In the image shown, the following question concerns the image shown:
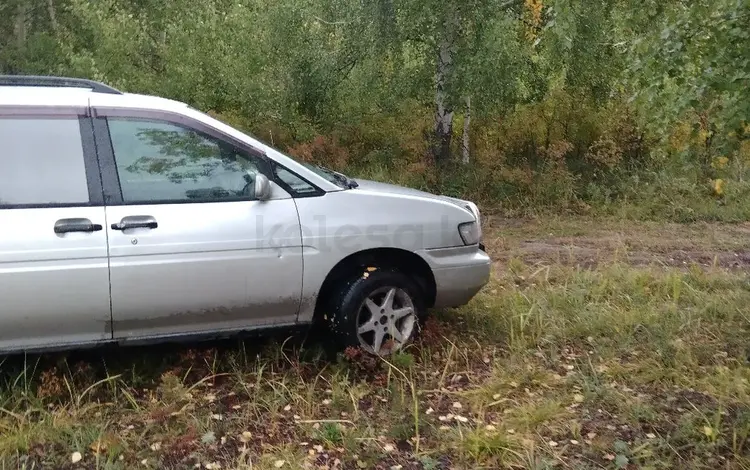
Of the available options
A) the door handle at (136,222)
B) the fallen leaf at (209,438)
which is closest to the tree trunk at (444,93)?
the door handle at (136,222)

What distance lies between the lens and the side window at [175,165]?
397cm

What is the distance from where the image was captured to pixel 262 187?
4.10 meters

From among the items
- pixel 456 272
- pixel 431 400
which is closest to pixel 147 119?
pixel 456 272

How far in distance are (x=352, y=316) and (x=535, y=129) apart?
27.7ft

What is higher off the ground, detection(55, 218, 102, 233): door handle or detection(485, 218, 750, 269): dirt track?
detection(55, 218, 102, 233): door handle

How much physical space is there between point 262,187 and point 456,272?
149 centimetres

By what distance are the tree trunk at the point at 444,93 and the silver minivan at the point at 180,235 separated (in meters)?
5.89

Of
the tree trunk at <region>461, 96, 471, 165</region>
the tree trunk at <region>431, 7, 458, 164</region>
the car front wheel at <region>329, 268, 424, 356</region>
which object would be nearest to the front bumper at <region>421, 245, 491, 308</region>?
the car front wheel at <region>329, 268, 424, 356</region>

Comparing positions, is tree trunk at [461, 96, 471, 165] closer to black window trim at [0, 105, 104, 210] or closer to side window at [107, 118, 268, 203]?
side window at [107, 118, 268, 203]

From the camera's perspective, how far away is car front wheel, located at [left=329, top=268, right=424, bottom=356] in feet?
14.4

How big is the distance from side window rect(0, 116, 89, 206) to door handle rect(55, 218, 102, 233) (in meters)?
0.12

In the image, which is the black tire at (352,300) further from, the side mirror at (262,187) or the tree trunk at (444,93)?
the tree trunk at (444,93)

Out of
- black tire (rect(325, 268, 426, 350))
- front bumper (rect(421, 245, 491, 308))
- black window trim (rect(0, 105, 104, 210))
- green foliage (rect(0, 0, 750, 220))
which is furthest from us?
green foliage (rect(0, 0, 750, 220))

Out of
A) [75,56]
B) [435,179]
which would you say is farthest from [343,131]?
[75,56]
